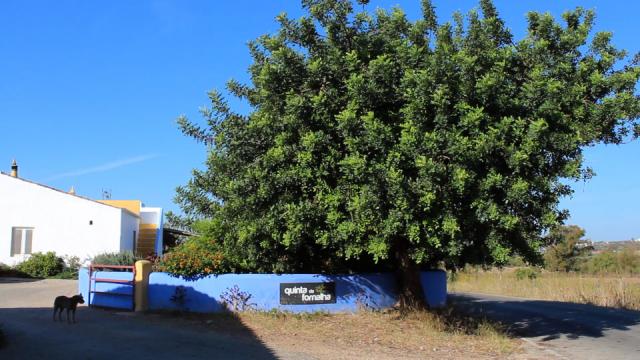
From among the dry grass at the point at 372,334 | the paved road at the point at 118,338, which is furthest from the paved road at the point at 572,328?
the paved road at the point at 118,338

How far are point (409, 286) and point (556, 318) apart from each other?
5.55m

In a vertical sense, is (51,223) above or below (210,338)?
above

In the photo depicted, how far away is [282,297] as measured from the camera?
49.5 feet

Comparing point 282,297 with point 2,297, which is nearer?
point 282,297

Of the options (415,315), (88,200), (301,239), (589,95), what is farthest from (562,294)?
(88,200)

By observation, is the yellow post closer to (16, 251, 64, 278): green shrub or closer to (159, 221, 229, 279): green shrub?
(159, 221, 229, 279): green shrub

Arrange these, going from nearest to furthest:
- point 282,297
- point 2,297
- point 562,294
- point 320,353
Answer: point 320,353
point 282,297
point 2,297
point 562,294

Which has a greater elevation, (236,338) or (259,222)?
(259,222)

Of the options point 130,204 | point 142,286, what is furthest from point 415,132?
point 130,204

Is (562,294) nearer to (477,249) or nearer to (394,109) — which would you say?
(477,249)

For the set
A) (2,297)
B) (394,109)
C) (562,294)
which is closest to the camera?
(394,109)

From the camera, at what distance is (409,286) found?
1588 cm

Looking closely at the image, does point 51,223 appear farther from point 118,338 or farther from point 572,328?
point 572,328

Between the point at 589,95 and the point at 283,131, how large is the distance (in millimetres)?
6508
